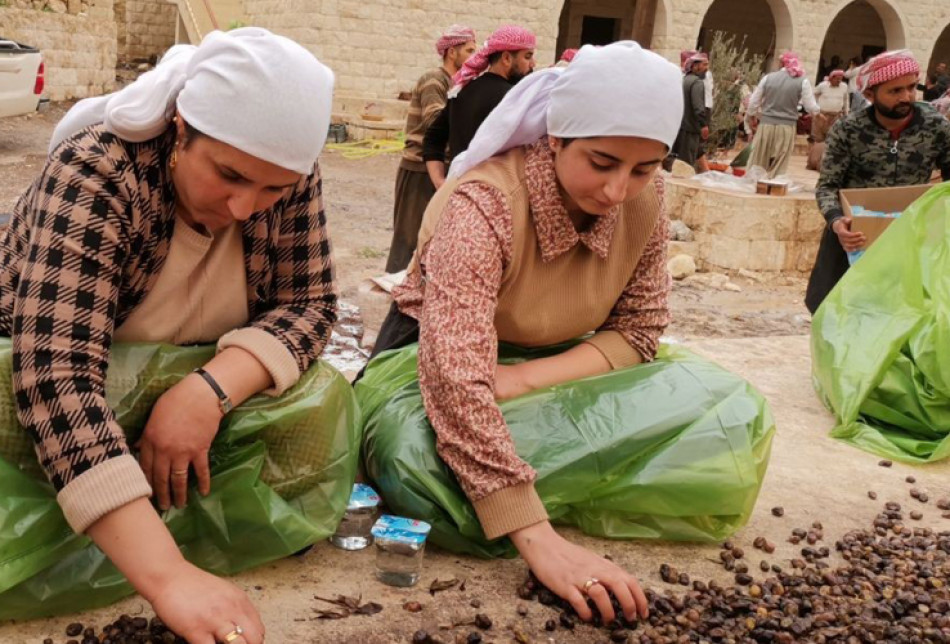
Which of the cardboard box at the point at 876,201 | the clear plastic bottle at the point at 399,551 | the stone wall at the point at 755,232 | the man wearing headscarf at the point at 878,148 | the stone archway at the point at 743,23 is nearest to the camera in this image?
the clear plastic bottle at the point at 399,551

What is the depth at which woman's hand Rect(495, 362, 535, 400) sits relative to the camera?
266 cm

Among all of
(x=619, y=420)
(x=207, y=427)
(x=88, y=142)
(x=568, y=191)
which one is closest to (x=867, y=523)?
(x=619, y=420)

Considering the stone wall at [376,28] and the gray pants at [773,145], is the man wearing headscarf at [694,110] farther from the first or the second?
the stone wall at [376,28]

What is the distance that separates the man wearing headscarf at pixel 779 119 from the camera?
497 inches

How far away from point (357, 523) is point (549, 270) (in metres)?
0.83

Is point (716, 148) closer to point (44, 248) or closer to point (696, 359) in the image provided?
point (696, 359)

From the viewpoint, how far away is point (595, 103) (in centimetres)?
239

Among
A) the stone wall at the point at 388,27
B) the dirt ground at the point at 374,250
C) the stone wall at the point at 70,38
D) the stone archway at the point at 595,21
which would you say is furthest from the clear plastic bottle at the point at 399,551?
the stone archway at the point at 595,21

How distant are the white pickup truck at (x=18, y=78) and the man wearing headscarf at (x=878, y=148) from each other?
9402 mm

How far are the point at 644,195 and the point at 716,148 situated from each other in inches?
549

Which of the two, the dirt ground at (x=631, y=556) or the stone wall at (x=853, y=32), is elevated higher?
the stone wall at (x=853, y=32)

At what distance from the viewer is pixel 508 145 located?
2.67 metres

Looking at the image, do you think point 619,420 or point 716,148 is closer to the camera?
point 619,420

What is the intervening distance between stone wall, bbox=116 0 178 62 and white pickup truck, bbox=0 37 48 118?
30.9 feet
